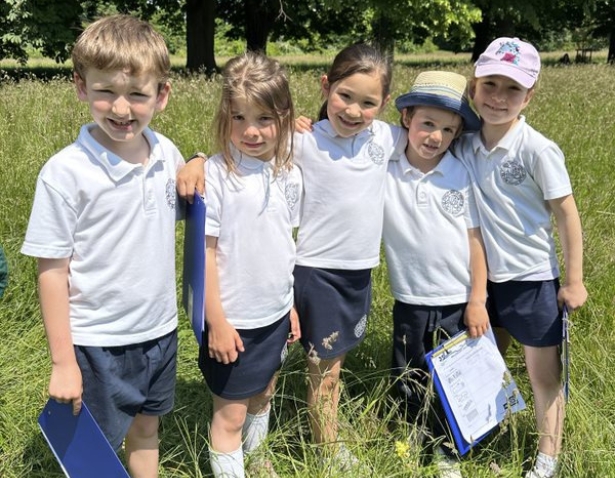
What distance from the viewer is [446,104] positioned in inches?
79.5

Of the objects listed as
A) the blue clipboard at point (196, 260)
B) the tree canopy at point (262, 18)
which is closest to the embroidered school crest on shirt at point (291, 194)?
the blue clipboard at point (196, 260)

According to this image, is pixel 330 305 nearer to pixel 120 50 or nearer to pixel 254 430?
pixel 254 430

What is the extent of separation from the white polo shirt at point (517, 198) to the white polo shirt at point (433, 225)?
6 cm

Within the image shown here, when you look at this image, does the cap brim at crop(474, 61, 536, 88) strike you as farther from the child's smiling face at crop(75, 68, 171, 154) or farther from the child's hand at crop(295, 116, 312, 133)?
the child's smiling face at crop(75, 68, 171, 154)

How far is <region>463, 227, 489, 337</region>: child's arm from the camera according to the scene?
83.4 inches

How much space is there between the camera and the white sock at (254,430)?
216 cm

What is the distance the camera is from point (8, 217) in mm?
3307

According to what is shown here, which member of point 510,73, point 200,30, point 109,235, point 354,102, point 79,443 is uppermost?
point 200,30

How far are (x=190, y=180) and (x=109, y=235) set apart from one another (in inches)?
11.1

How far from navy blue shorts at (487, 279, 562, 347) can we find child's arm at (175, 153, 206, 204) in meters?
1.13

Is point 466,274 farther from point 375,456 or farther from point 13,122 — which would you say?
point 13,122

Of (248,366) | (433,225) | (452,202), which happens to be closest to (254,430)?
(248,366)

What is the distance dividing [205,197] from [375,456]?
100 centimetres

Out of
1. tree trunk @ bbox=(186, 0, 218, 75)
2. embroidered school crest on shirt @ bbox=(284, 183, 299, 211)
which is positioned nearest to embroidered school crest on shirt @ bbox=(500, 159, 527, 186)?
embroidered school crest on shirt @ bbox=(284, 183, 299, 211)
